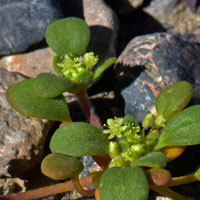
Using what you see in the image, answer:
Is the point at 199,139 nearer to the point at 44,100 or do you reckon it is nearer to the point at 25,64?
the point at 44,100

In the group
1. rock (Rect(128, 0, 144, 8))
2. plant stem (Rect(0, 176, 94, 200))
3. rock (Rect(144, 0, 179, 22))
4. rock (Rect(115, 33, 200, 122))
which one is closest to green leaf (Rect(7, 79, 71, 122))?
plant stem (Rect(0, 176, 94, 200))

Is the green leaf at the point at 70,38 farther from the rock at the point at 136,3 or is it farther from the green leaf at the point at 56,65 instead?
the rock at the point at 136,3

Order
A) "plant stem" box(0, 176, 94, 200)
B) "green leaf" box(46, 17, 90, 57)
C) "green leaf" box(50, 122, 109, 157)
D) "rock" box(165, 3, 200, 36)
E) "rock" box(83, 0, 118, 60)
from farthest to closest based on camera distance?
"rock" box(165, 3, 200, 36)
"rock" box(83, 0, 118, 60)
"green leaf" box(46, 17, 90, 57)
"plant stem" box(0, 176, 94, 200)
"green leaf" box(50, 122, 109, 157)

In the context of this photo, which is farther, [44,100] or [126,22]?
[126,22]

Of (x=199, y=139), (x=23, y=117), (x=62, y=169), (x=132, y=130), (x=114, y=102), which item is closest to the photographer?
(x=62, y=169)

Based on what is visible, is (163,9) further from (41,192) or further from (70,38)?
(41,192)

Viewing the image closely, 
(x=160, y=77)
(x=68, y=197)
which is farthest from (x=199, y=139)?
(x=68, y=197)

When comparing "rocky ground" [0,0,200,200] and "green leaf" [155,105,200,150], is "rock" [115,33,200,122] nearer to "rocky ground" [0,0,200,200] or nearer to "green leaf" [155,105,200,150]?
"rocky ground" [0,0,200,200]

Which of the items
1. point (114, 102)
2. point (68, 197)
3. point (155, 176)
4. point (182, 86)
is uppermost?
point (182, 86)
